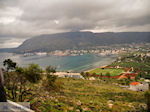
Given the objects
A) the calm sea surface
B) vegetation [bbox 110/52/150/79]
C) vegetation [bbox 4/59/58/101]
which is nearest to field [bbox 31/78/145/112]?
vegetation [bbox 4/59/58/101]

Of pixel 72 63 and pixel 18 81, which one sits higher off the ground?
pixel 18 81

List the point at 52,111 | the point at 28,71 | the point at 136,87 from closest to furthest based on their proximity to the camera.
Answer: the point at 52,111
the point at 28,71
the point at 136,87

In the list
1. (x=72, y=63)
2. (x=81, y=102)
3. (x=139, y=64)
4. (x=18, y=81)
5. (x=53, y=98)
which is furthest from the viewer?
(x=72, y=63)

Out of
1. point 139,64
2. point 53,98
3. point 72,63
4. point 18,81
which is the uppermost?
point 18,81

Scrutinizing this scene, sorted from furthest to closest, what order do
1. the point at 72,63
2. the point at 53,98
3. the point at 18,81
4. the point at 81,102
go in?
the point at 72,63 → the point at 81,102 → the point at 53,98 → the point at 18,81

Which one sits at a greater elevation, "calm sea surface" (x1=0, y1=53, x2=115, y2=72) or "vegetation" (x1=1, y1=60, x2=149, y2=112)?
"vegetation" (x1=1, y1=60, x2=149, y2=112)

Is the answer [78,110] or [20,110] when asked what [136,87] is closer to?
[78,110]

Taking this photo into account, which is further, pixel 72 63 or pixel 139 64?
pixel 72 63

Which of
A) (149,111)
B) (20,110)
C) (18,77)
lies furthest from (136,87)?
(20,110)

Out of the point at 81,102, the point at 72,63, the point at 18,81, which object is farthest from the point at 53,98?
the point at 72,63

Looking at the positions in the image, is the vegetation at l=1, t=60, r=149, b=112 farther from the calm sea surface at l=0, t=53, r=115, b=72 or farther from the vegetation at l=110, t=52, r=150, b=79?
the calm sea surface at l=0, t=53, r=115, b=72

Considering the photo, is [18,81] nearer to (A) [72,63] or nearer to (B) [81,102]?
(B) [81,102]
